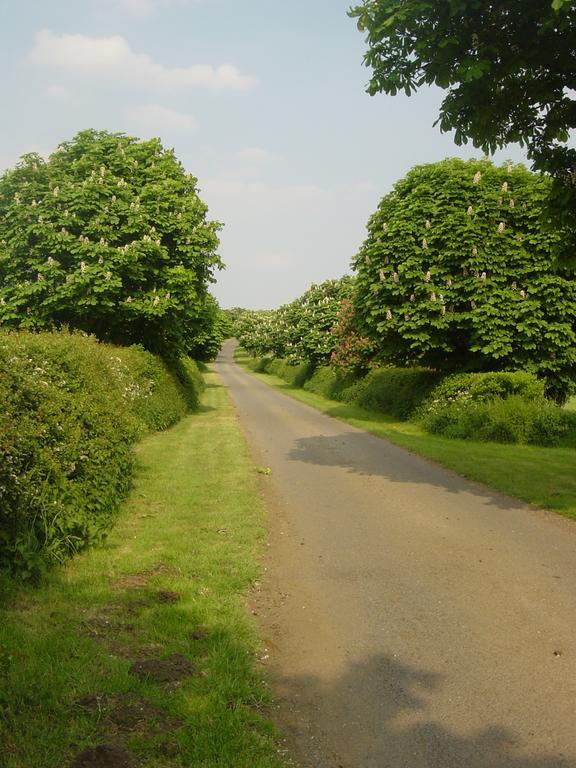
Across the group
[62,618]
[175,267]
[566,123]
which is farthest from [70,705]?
[175,267]

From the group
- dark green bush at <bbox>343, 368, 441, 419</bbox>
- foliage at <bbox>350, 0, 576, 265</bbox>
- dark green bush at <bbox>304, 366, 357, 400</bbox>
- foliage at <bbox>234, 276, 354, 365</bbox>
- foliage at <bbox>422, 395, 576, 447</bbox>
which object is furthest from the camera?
foliage at <bbox>234, 276, 354, 365</bbox>

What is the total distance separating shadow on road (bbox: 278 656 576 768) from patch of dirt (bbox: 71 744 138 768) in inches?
38.0

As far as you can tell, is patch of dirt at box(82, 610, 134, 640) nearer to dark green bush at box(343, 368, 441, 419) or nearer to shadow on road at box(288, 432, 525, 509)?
shadow on road at box(288, 432, 525, 509)

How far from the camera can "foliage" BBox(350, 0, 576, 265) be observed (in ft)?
29.3

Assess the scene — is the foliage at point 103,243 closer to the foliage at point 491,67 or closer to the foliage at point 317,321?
the foliage at point 491,67

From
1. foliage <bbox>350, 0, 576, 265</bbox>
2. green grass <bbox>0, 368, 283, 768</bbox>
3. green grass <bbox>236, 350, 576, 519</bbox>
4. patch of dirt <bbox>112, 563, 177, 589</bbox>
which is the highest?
foliage <bbox>350, 0, 576, 265</bbox>

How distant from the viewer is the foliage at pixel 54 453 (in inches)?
230

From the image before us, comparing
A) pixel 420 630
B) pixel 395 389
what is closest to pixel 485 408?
pixel 395 389

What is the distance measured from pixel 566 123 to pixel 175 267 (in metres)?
13.1

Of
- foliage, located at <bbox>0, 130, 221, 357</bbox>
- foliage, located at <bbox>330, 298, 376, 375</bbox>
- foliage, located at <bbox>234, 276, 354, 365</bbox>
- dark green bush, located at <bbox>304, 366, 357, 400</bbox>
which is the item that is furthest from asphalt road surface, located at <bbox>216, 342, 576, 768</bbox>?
foliage, located at <bbox>234, 276, 354, 365</bbox>

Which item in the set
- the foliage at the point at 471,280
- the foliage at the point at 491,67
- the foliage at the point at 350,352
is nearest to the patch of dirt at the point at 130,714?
the foliage at the point at 491,67

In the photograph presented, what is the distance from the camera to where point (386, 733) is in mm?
3803

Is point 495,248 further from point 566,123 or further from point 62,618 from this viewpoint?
point 62,618

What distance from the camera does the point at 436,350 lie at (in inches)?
835
